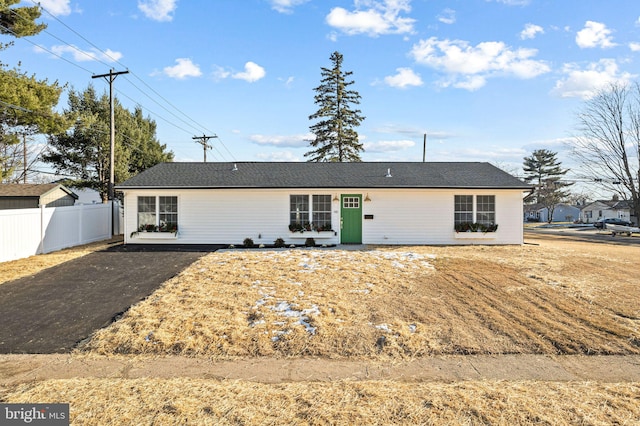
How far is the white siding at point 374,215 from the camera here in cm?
1497

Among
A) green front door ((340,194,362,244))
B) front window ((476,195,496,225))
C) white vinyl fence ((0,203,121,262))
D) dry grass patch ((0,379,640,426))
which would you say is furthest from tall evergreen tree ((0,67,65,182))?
front window ((476,195,496,225))

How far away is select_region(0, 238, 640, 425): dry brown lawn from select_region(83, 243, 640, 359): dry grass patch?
0.03m

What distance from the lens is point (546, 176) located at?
53.0m

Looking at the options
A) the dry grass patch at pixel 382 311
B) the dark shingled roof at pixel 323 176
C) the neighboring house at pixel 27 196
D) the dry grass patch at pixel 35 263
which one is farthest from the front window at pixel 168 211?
the neighboring house at pixel 27 196

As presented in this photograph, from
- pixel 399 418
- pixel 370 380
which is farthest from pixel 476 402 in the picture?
pixel 370 380

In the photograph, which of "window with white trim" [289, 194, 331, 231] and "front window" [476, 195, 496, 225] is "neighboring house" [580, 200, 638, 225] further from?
"window with white trim" [289, 194, 331, 231]

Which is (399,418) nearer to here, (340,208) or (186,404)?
(186,404)

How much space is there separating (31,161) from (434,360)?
3853 centimetres

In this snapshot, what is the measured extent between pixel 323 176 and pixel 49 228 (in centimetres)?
1062

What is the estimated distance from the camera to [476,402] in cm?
349

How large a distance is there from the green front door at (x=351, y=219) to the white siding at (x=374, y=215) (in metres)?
0.19

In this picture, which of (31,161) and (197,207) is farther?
(31,161)

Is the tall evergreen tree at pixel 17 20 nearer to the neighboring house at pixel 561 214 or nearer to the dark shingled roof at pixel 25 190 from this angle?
the dark shingled roof at pixel 25 190

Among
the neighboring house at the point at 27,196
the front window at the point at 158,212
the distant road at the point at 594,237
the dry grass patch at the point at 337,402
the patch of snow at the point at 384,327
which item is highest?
the neighboring house at the point at 27,196
